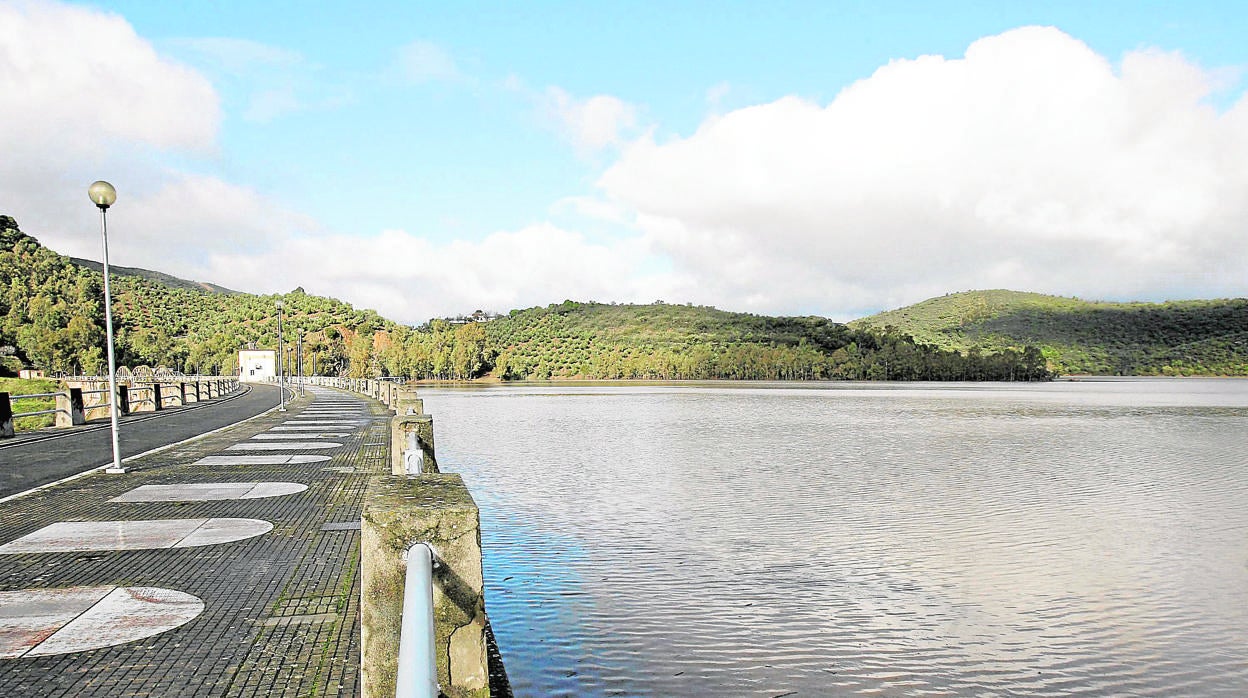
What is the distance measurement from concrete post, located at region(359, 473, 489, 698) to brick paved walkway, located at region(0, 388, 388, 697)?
109 cm

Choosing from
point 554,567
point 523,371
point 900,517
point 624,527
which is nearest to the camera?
point 554,567

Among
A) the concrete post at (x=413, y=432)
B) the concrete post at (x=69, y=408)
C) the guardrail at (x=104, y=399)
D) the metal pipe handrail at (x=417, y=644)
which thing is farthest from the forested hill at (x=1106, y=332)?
the metal pipe handrail at (x=417, y=644)

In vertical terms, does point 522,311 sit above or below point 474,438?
above

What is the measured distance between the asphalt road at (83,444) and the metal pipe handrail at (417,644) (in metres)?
8.95

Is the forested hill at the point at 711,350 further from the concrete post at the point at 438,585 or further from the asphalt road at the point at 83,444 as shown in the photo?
the concrete post at the point at 438,585

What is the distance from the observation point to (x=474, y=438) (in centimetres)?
2361

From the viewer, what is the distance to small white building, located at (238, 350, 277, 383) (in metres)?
101

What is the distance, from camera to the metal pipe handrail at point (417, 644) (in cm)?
162

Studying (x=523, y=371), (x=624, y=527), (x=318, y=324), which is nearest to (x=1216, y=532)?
(x=624, y=527)

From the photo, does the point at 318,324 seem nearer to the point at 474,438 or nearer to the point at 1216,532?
the point at 474,438

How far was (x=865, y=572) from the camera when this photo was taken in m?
8.73

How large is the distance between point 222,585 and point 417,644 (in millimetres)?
4290

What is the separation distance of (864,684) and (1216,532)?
25.2 ft

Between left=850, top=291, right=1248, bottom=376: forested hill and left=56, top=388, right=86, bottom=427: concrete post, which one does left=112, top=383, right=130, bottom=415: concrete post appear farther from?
left=850, top=291, right=1248, bottom=376: forested hill
